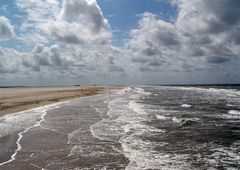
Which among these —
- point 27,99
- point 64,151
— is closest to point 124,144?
point 64,151

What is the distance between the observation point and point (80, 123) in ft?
79.0

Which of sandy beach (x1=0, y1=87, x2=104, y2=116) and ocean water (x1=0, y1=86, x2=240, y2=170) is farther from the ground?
sandy beach (x1=0, y1=87, x2=104, y2=116)

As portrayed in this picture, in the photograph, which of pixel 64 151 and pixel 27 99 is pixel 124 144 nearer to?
pixel 64 151

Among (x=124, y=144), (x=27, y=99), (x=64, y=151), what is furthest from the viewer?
(x=27, y=99)

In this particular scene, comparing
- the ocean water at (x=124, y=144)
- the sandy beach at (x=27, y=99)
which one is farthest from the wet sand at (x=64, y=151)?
the sandy beach at (x=27, y=99)

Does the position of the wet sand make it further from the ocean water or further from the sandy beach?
the sandy beach

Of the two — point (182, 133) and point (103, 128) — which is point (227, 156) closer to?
point (182, 133)

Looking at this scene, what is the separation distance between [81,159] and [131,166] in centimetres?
231

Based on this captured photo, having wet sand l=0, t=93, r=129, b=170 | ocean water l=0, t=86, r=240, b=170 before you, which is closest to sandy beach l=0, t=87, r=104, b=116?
ocean water l=0, t=86, r=240, b=170

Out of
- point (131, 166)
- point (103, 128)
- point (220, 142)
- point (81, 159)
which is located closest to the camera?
point (131, 166)

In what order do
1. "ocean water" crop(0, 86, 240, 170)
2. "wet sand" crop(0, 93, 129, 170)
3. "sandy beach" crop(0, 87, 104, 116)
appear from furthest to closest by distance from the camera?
"sandy beach" crop(0, 87, 104, 116)
"ocean water" crop(0, 86, 240, 170)
"wet sand" crop(0, 93, 129, 170)

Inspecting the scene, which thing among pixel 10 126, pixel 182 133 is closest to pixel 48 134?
pixel 10 126

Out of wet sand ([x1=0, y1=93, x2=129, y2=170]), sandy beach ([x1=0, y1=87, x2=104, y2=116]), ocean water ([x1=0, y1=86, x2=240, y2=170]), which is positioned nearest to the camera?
wet sand ([x1=0, y1=93, x2=129, y2=170])

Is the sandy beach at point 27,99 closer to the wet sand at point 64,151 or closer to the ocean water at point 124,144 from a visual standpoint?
the ocean water at point 124,144
